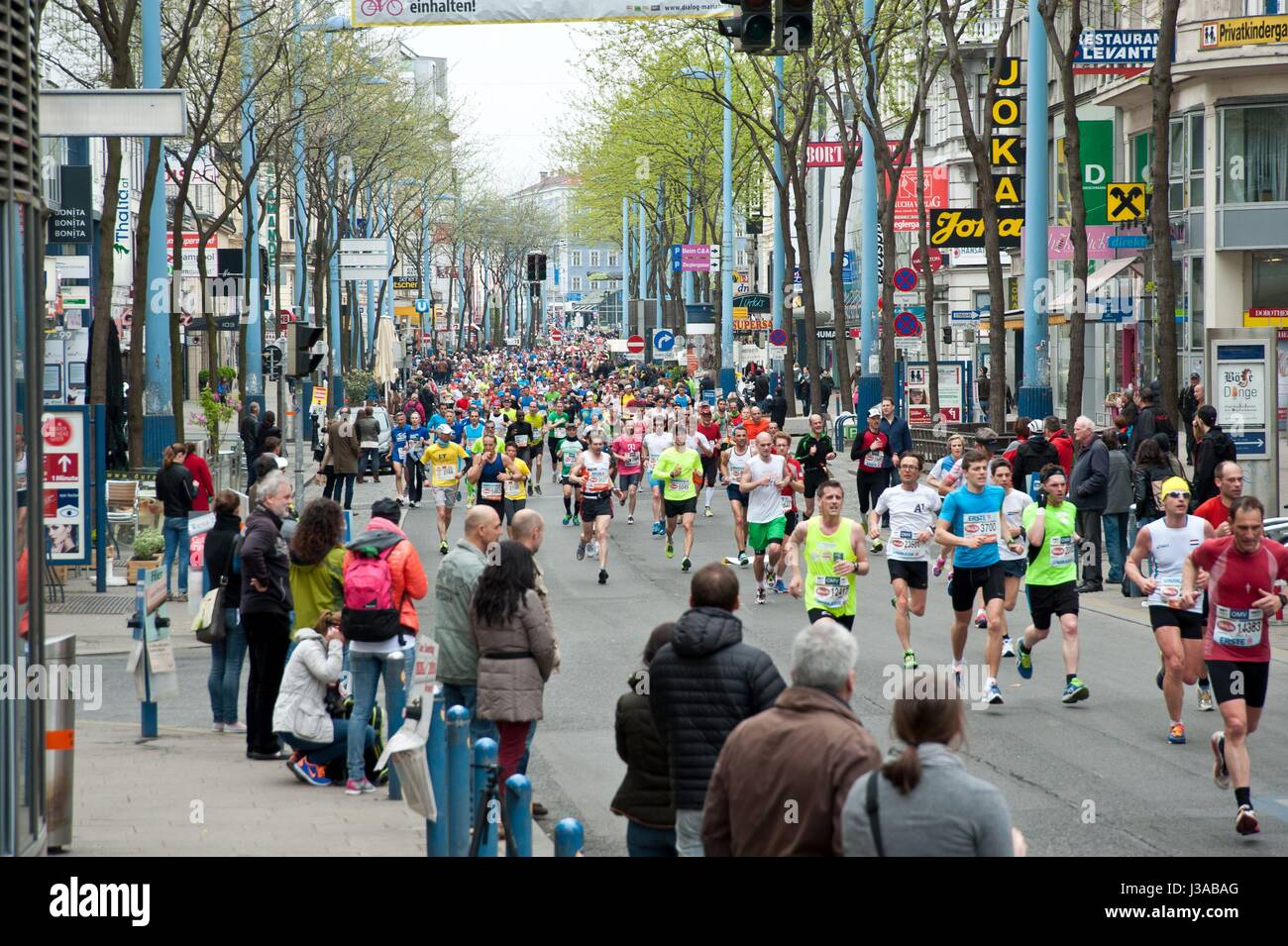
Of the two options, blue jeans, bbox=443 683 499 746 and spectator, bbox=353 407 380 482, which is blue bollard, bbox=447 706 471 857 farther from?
spectator, bbox=353 407 380 482

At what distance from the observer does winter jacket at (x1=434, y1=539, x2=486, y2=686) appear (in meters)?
9.50

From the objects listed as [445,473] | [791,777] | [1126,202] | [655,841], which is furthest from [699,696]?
[1126,202]

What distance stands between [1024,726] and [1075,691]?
2.93 ft

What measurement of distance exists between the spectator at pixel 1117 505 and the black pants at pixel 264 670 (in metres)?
10.8

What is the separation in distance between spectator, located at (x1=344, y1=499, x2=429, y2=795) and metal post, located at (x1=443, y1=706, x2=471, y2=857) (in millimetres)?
1996

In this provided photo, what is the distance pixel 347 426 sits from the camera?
28.9m

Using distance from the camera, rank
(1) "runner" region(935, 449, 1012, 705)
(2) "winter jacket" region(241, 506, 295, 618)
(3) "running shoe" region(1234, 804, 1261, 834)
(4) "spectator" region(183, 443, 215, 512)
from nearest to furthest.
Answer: (3) "running shoe" region(1234, 804, 1261, 834)
(2) "winter jacket" region(241, 506, 295, 618)
(1) "runner" region(935, 449, 1012, 705)
(4) "spectator" region(183, 443, 215, 512)

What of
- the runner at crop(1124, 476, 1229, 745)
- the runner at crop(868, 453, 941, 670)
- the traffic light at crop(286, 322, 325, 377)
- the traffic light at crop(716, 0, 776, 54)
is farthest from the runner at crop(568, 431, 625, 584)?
the runner at crop(1124, 476, 1229, 745)

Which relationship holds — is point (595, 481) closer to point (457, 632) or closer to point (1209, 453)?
point (1209, 453)

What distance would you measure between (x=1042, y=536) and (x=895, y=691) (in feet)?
5.58

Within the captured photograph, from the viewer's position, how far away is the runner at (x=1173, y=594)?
11.5 metres

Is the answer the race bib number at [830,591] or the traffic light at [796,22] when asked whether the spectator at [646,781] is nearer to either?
the race bib number at [830,591]
